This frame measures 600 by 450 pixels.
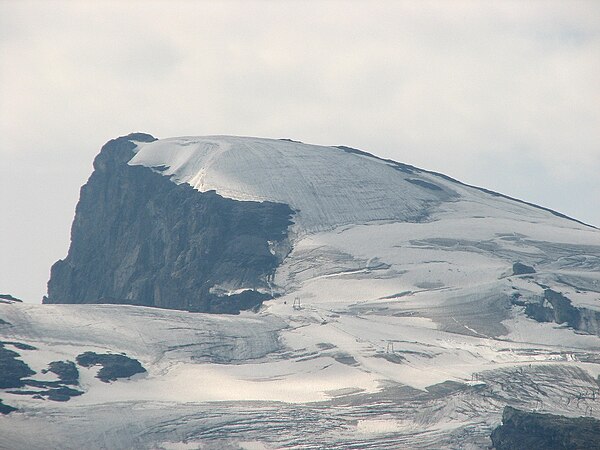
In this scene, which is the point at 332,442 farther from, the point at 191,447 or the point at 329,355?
the point at 329,355

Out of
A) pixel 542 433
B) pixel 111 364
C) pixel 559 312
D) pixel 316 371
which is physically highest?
pixel 559 312

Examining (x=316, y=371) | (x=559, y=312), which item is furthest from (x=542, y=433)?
(x=559, y=312)

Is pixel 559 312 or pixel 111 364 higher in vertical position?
pixel 559 312

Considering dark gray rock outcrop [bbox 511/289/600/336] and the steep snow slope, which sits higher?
dark gray rock outcrop [bbox 511/289/600/336]

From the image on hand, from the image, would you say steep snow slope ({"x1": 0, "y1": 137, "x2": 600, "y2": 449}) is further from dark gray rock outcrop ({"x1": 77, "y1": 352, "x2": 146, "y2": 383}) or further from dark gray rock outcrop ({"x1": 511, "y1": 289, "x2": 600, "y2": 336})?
dark gray rock outcrop ({"x1": 77, "y1": 352, "x2": 146, "y2": 383})

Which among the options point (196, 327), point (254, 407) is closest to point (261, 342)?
point (196, 327)

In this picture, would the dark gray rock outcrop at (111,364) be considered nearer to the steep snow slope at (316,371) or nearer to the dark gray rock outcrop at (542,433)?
the steep snow slope at (316,371)

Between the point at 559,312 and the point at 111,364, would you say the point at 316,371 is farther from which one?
the point at 559,312

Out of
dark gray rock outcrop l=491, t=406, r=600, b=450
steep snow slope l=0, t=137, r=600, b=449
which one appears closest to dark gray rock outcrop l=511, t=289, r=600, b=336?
steep snow slope l=0, t=137, r=600, b=449
